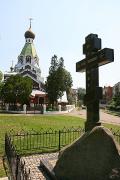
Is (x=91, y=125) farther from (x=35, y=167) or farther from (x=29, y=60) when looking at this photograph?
(x=29, y=60)

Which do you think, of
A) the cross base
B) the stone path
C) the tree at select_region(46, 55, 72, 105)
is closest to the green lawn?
the stone path

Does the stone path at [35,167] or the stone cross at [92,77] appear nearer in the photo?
the stone path at [35,167]

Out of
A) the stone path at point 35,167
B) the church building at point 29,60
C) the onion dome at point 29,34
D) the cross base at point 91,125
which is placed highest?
the onion dome at point 29,34

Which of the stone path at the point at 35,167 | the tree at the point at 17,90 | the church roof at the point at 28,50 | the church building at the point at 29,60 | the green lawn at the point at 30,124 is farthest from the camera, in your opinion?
the church roof at the point at 28,50

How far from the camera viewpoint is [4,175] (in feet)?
29.2

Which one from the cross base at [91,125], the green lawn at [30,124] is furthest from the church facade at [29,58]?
the cross base at [91,125]

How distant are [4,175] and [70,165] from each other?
2763 mm

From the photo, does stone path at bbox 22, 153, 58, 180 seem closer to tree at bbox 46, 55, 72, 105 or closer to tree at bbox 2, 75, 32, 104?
tree at bbox 2, 75, 32, 104

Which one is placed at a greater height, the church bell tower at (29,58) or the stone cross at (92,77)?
the church bell tower at (29,58)

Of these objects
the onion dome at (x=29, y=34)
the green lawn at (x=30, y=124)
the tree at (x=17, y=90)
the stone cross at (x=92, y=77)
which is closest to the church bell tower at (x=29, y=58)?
the onion dome at (x=29, y=34)

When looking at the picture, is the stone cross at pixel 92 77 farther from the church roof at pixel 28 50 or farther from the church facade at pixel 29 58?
the church roof at pixel 28 50

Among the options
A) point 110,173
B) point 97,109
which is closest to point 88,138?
point 110,173

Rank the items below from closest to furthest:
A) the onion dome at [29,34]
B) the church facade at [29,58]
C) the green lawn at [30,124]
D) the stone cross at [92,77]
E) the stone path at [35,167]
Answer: the stone path at [35,167] → the stone cross at [92,77] → the green lawn at [30,124] → the church facade at [29,58] → the onion dome at [29,34]

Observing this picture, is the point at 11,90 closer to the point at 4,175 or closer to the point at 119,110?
the point at 119,110
